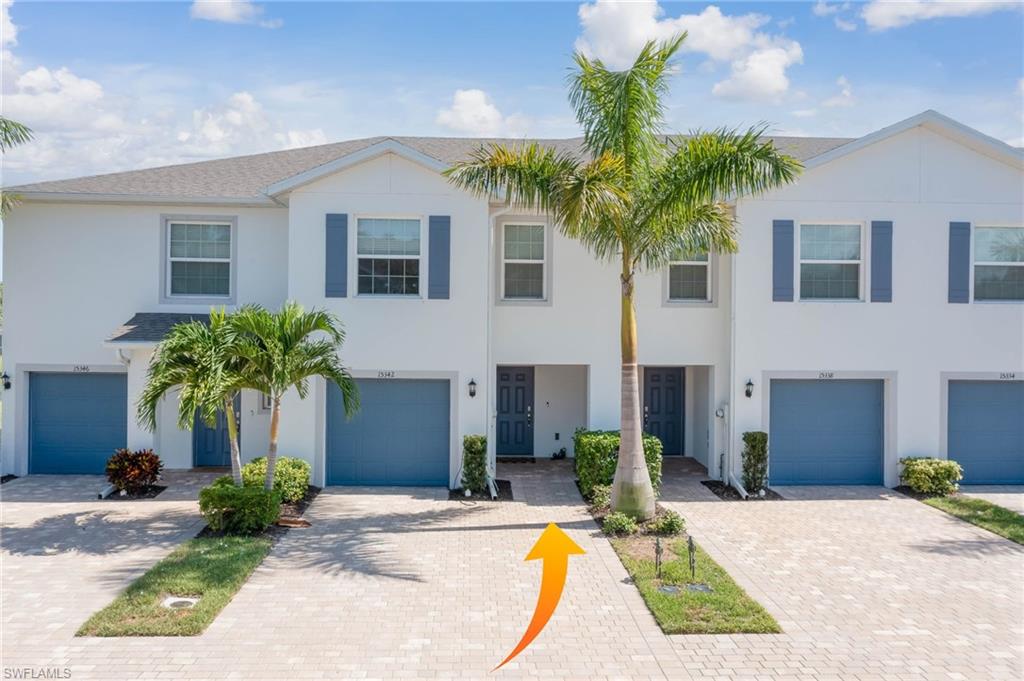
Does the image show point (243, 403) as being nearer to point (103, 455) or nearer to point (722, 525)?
point (103, 455)

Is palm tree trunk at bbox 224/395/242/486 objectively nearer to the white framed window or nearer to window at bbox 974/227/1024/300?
the white framed window

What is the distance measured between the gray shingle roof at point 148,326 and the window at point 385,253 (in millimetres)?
3497

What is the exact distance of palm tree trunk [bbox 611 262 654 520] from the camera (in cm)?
1184

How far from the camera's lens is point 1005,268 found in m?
14.8

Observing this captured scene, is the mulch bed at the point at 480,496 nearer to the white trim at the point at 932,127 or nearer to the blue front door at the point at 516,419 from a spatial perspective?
the blue front door at the point at 516,419

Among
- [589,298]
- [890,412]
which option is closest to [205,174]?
[589,298]

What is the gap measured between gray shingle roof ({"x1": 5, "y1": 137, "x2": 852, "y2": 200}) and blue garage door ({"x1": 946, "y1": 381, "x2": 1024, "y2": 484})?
5.66 metres

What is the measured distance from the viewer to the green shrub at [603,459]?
13180 mm

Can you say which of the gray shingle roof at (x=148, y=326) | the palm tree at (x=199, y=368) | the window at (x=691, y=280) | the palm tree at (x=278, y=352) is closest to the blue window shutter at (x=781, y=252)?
the window at (x=691, y=280)

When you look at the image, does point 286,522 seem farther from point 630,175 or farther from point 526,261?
point 630,175

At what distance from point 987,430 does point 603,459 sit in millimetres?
7907

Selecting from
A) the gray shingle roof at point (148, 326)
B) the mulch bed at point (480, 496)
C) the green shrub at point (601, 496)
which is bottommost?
the mulch bed at point (480, 496)

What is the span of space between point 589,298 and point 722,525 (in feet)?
16.9

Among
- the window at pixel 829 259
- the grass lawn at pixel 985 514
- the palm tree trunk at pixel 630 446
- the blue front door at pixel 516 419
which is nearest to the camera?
the grass lawn at pixel 985 514
